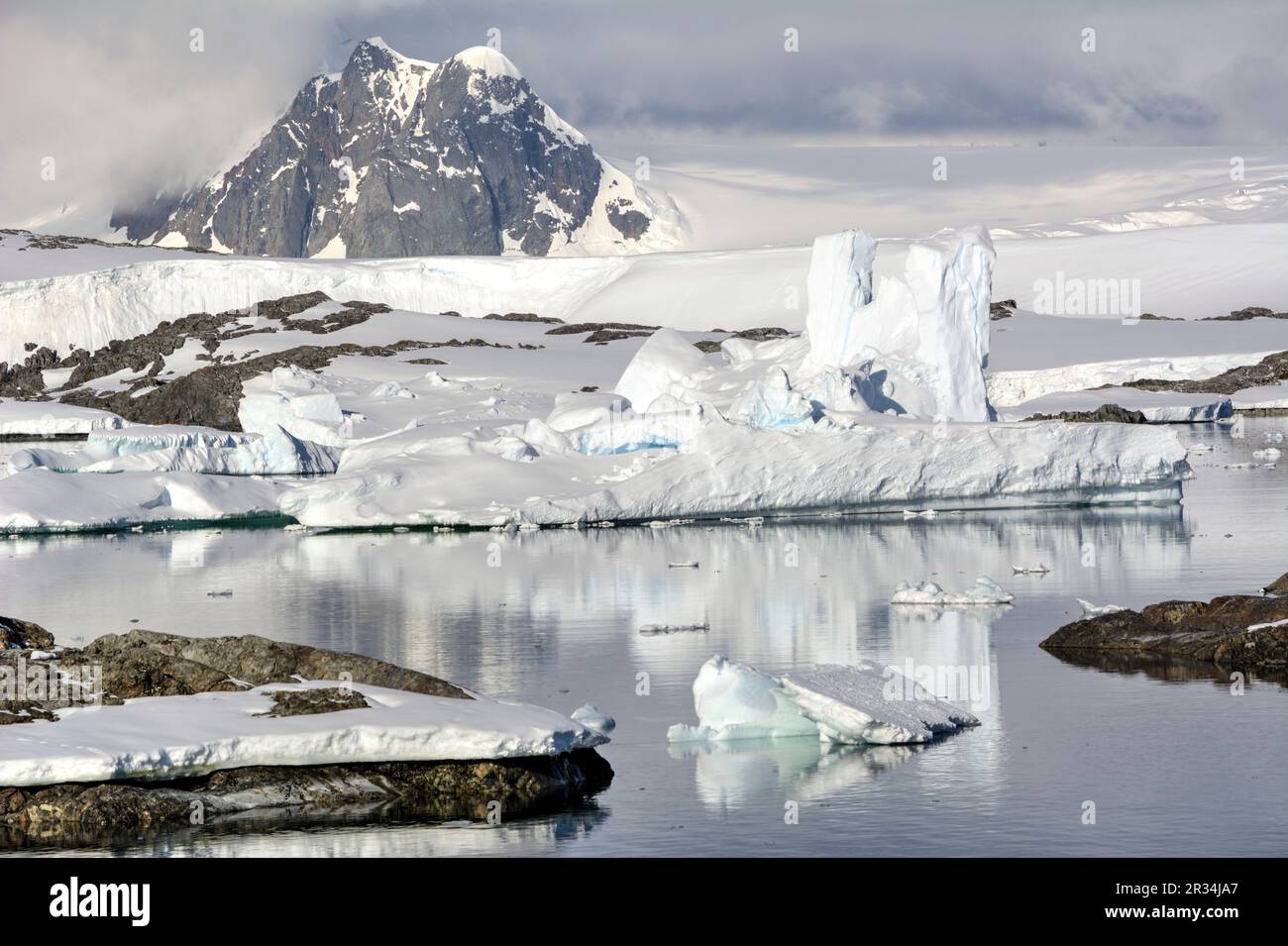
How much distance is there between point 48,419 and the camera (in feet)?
161

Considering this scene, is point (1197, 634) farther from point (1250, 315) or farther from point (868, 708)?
point (1250, 315)

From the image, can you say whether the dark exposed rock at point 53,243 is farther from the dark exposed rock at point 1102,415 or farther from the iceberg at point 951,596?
the iceberg at point 951,596

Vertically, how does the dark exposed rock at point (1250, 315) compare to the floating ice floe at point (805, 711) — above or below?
above

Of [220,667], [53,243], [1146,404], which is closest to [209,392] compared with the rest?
[1146,404]

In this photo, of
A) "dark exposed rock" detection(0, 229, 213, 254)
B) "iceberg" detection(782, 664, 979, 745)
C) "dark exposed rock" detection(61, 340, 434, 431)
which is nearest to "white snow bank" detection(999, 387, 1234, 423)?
"dark exposed rock" detection(61, 340, 434, 431)

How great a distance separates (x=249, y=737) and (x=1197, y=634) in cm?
757

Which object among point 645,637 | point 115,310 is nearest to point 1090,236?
point 115,310

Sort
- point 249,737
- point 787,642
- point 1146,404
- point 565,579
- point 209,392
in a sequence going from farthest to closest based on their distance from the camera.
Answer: point 209,392 → point 1146,404 → point 565,579 → point 787,642 → point 249,737

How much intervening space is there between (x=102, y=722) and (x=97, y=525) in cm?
1761

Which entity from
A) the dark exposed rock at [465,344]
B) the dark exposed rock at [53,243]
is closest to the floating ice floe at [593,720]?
the dark exposed rock at [465,344]

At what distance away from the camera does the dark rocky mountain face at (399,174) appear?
14800cm

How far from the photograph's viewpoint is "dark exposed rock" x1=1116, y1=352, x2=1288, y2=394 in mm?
49281

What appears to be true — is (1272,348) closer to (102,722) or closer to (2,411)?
(2,411)

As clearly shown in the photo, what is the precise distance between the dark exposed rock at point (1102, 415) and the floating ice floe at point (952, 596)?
2566cm
